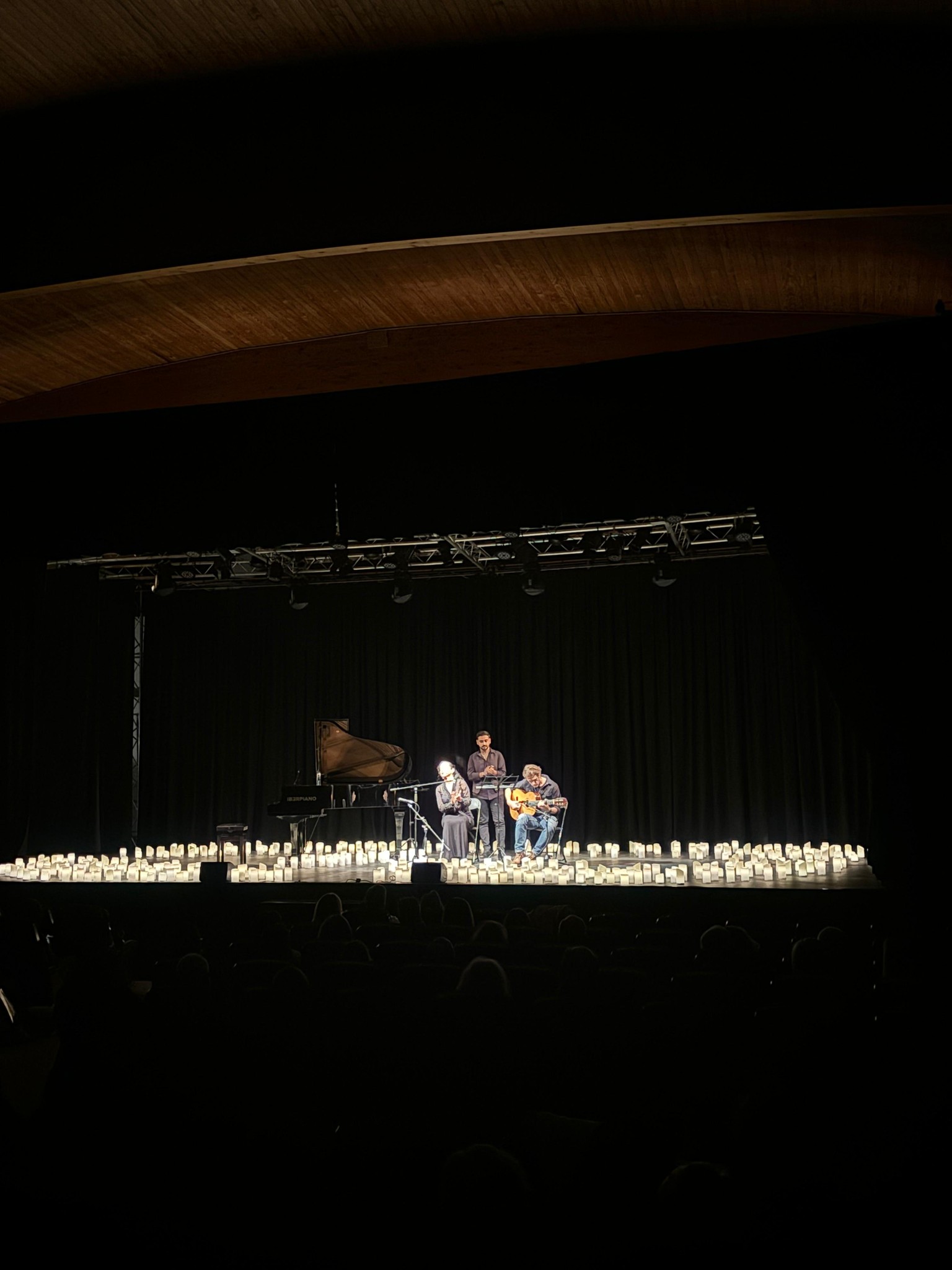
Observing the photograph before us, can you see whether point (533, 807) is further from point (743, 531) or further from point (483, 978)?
point (483, 978)

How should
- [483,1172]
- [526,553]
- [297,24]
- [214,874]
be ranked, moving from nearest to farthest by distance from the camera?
[483,1172]
[297,24]
[214,874]
[526,553]

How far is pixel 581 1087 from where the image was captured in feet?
12.9

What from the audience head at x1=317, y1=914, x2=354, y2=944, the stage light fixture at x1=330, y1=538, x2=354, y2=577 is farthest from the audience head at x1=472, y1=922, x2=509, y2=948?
the stage light fixture at x1=330, y1=538, x2=354, y2=577

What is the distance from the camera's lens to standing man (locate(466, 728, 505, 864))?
13.0m

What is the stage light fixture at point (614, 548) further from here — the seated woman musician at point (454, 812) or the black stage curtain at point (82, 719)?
the black stage curtain at point (82, 719)

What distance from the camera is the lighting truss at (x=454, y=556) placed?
12.3 meters

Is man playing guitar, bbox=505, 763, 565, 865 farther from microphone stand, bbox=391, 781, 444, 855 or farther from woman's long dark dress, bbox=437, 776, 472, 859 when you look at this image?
microphone stand, bbox=391, 781, 444, 855

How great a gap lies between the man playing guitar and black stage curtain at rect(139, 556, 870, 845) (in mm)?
2199

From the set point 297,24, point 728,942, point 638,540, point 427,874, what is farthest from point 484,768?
point 297,24

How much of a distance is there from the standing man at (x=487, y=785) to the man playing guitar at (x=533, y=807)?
38 centimetres

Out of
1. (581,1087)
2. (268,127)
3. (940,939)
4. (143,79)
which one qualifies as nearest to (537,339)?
(268,127)

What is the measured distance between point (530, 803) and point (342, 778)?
92.9 inches

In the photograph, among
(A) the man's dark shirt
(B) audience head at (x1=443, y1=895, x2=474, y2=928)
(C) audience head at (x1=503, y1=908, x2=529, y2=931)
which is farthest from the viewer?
(A) the man's dark shirt

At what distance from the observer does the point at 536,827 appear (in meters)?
12.7
